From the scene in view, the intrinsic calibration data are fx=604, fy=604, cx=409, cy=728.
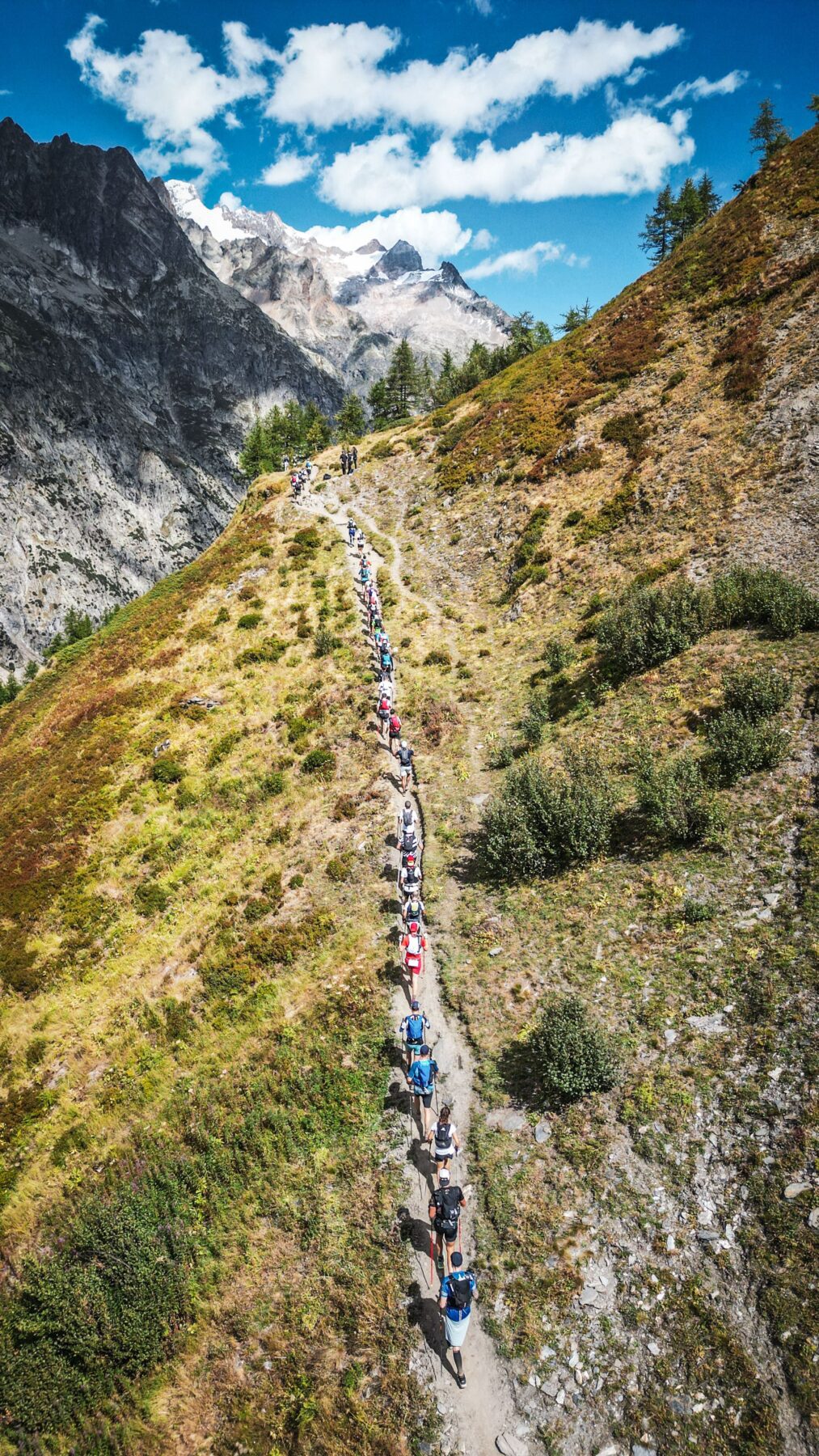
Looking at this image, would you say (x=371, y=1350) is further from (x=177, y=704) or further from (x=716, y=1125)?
(x=177, y=704)

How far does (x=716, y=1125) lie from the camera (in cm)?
975

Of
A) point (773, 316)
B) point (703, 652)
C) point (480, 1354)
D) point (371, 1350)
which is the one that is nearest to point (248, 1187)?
point (371, 1350)

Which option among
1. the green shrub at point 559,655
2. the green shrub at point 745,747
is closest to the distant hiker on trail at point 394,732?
the green shrub at point 559,655

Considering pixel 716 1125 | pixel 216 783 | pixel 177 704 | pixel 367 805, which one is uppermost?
pixel 177 704

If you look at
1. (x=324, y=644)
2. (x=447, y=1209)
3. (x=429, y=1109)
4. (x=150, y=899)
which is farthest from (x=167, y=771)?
(x=447, y=1209)

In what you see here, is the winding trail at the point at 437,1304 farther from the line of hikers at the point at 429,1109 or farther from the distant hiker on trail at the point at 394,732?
the distant hiker on trail at the point at 394,732

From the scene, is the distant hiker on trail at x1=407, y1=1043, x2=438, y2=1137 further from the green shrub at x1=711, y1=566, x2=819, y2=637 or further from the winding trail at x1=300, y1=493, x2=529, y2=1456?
the green shrub at x1=711, y1=566, x2=819, y2=637

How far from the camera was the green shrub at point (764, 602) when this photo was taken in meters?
19.2

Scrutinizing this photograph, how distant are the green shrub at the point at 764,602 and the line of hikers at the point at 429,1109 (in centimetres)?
1273

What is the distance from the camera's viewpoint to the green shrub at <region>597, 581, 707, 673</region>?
22000 mm

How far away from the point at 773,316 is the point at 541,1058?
42345mm

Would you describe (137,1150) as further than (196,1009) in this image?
No

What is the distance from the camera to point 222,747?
29.7 metres

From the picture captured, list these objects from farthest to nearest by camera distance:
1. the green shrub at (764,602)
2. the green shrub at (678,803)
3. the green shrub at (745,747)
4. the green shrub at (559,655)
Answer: the green shrub at (559,655) → the green shrub at (764,602) → the green shrub at (745,747) → the green shrub at (678,803)
